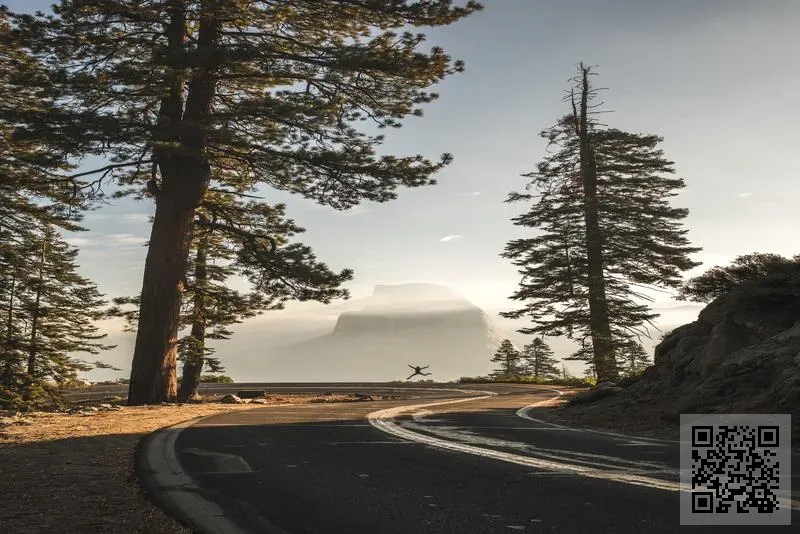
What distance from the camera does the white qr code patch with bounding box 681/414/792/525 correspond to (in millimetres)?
3775

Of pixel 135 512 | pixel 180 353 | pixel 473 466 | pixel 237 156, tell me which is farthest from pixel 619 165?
pixel 135 512

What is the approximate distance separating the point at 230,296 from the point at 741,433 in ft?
56.1

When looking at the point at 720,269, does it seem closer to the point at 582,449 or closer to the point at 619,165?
the point at 582,449

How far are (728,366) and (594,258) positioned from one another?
19.6 m

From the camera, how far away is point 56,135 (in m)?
14.1

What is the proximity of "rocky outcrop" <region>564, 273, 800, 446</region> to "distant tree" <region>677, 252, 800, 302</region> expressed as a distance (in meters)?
0.42

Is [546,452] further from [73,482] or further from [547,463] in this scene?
[73,482]

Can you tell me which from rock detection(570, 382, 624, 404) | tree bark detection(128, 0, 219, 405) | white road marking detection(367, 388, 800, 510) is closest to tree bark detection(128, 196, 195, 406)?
tree bark detection(128, 0, 219, 405)

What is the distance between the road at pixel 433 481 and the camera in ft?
11.8

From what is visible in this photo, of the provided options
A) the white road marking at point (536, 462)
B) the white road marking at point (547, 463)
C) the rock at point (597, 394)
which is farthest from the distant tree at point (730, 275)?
the white road marking at point (536, 462)

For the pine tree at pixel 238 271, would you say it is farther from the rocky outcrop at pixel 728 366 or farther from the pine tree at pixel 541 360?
the pine tree at pixel 541 360

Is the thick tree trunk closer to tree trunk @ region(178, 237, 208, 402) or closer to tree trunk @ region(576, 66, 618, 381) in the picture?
tree trunk @ region(178, 237, 208, 402)

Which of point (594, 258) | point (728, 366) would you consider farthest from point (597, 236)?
point (728, 366)

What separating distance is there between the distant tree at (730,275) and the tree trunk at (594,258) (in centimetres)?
1418
